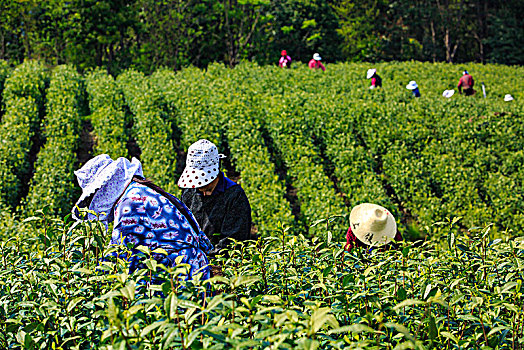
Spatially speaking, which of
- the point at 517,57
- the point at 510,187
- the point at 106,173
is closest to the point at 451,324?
the point at 106,173

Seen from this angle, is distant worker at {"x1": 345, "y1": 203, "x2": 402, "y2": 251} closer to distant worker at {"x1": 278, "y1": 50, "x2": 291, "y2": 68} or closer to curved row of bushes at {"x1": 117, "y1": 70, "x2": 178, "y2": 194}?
curved row of bushes at {"x1": 117, "y1": 70, "x2": 178, "y2": 194}

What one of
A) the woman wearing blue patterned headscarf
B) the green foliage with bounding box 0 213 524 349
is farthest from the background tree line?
the green foliage with bounding box 0 213 524 349

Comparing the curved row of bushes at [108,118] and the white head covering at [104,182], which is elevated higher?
the curved row of bushes at [108,118]

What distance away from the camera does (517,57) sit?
95.6ft

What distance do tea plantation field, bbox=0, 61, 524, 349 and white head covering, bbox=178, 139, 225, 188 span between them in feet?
2.21

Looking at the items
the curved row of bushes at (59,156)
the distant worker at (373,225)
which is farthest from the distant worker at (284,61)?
the distant worker at (373,225)

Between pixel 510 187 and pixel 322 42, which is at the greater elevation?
pixel 322 42

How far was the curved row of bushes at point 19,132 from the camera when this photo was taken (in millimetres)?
7148

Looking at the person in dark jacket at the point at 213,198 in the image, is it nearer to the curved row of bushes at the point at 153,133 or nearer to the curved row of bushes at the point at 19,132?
the curved row of bushes at the point at 153,133

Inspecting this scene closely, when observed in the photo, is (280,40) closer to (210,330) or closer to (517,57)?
(517,57)

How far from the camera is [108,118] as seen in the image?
913 cm

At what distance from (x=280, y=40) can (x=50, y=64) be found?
10936 millimetres

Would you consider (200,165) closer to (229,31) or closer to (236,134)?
(236,134)

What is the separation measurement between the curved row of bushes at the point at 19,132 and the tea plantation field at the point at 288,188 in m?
0.04
